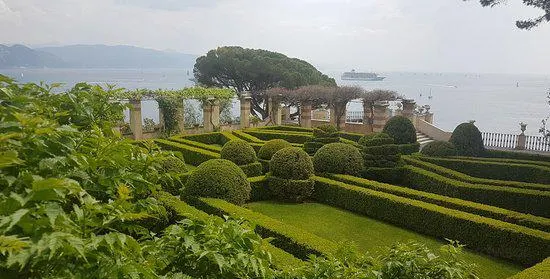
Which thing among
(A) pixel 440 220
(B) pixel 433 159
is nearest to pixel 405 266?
(A) pixel 440 220

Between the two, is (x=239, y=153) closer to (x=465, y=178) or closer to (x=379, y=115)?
(x=465, y=178)

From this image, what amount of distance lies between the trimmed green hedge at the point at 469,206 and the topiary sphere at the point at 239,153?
3.14 m

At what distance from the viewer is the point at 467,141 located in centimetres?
1825

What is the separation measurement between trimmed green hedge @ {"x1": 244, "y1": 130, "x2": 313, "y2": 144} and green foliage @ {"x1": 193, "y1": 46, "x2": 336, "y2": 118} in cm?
1420

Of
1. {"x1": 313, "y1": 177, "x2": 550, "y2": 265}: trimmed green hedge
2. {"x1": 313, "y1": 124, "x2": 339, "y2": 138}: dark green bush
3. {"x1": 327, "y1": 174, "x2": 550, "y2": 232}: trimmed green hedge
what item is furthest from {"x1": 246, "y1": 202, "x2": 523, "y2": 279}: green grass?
{"x1": 313, "y1": 124, "x2": 339, "y2": 138}: dark green bush

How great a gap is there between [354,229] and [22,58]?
152m

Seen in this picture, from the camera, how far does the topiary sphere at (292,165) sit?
12625 millimetres

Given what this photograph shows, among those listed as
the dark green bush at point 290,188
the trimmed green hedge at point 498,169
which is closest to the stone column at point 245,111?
the trimmed green hedge at point 498,169

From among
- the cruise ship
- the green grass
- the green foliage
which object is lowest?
the green grass

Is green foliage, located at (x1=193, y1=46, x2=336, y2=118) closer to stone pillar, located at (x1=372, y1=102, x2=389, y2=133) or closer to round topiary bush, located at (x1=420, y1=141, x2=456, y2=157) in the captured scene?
stone pillar, located at (x1=372, y1=102, x2=389, y2=133)

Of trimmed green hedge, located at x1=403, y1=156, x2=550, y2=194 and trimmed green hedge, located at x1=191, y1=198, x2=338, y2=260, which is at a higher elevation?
trimmed green hedge, located at x1=403, y1=156, x2=550, y2=194

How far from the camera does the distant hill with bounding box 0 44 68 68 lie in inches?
4413

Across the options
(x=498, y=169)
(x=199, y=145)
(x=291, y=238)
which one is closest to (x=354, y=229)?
(x=291, y=238)

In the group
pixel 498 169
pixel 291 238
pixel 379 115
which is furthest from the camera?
pixel 379 115
